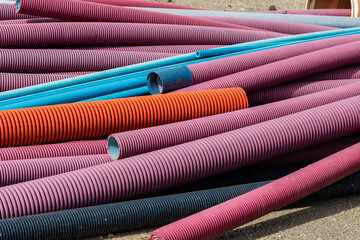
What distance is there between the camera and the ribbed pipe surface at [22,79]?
4203 millimetres

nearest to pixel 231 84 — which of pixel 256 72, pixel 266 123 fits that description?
pixel 256 72

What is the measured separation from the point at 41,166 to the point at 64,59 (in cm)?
157

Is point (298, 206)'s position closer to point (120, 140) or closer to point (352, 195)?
point (352, 195)

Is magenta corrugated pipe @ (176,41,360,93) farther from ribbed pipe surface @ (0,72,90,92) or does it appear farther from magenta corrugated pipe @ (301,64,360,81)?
ribbed pipe surface @ (0,72,90,92)

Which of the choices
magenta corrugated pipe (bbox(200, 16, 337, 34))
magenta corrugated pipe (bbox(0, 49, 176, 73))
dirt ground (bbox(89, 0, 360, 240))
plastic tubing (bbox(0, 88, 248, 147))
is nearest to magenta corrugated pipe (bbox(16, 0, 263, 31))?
magenta corrugated pipe (bbox(200, 16, 337, 34))

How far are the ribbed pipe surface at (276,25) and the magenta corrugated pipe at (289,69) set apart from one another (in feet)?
3.60

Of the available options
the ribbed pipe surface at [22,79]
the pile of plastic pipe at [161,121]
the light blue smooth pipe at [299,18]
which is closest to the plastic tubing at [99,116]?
the pile of plastic pipe at [161,121]

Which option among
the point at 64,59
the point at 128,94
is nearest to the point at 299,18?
the point at 128,94

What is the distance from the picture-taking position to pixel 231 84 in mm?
4195

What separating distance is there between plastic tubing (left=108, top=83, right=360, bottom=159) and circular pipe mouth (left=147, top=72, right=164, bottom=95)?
0.66 meters

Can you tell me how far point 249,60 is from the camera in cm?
446

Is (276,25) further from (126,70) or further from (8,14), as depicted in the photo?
(8,14)

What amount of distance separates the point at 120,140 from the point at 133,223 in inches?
20.7

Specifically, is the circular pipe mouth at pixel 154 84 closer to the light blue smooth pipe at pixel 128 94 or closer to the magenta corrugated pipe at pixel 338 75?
the light blue smooth pipe at pixel 128 94
